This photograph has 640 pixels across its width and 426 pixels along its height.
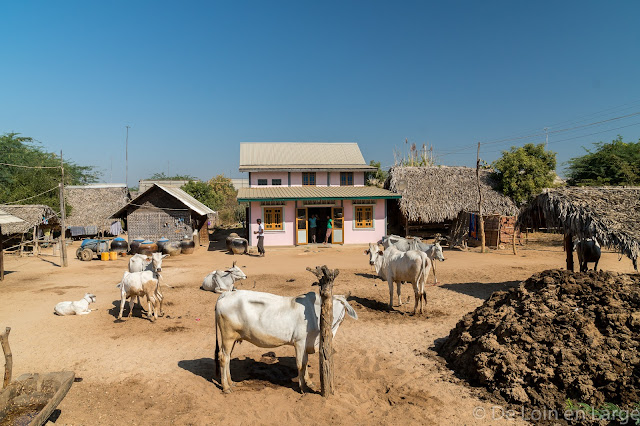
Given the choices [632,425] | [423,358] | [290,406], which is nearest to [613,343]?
[632,425]

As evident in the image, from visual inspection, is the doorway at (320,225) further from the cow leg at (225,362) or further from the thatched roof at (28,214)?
the cow leg at (225,362)

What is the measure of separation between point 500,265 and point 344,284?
25.5 feet

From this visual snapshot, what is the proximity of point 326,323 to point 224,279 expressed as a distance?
6.71 metres

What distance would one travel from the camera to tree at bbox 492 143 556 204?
23.6 meters

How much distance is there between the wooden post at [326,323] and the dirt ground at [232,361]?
13.7 inches

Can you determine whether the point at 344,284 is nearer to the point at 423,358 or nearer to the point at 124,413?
the point at 423,358

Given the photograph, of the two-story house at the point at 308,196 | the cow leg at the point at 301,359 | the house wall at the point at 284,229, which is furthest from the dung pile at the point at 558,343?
the house wall at the point at 284,229

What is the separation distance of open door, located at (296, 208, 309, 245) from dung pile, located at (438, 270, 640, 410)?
15.5 m

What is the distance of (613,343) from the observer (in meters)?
5.69

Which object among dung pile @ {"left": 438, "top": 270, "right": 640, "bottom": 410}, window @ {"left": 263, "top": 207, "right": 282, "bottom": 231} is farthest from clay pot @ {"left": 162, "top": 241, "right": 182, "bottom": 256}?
dung pile @ {"left": 438, "top": 270, "right": 640, "bottom": 410}

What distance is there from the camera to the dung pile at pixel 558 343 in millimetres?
5316

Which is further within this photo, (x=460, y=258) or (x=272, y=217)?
(x=272, y=217)

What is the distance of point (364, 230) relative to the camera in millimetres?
23203

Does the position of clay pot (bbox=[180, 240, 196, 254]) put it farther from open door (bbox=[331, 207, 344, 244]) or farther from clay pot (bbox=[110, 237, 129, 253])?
open door (bbox=[331, 207, 344, 244])
